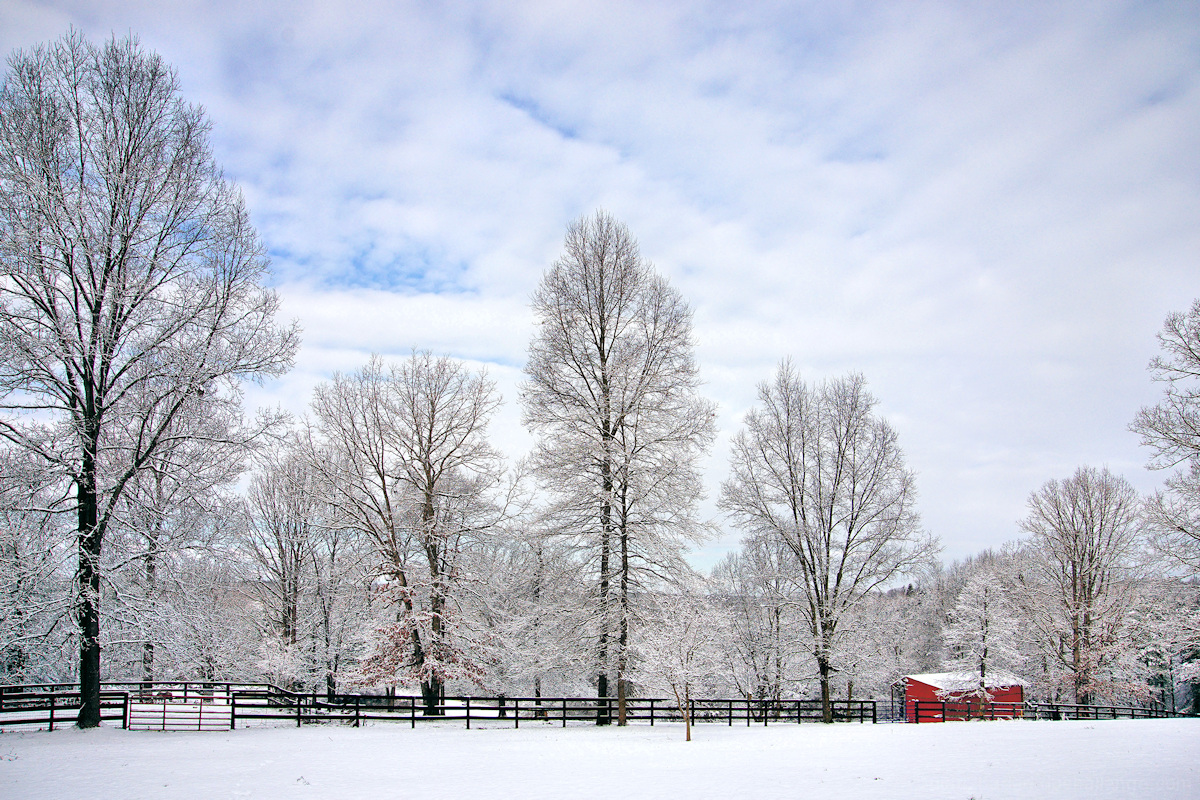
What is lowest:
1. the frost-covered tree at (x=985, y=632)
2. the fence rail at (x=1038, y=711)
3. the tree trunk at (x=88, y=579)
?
the fence rail at (x=1038, y=711)

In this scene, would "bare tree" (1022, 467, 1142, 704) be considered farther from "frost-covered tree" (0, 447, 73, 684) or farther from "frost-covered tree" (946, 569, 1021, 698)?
"frost-covered tree" (0, 447, 73, 684)

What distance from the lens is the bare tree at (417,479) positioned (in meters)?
24.5

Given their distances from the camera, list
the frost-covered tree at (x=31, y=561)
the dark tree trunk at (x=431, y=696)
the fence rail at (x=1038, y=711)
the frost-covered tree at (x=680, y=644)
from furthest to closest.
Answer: the fence rail at (x=1038, y=711) → the dark tree trunk at (x=431, y=696) → the frost-covered tree at (x=680, y=644) → the frost-covered tree at (x=31, y=561)

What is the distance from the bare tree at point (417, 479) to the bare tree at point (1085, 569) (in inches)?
1242

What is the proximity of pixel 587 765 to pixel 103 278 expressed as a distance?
608 inches

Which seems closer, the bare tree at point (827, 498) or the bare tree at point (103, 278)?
the bare tree at point (103, 278)

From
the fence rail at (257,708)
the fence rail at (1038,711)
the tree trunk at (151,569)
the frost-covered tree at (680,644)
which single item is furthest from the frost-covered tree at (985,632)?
the tree trunk at (151,569)

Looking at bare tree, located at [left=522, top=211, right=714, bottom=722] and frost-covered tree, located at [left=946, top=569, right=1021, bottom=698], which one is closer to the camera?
bare tree, located at [left=522, top=211, right=714, bottom=722]

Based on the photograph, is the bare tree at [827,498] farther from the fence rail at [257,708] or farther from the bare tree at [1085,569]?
the bare tree at [1085,569]

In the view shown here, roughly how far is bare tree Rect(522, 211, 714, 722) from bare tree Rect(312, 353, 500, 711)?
17.8ft

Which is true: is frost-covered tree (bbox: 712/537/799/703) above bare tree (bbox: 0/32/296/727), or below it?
below

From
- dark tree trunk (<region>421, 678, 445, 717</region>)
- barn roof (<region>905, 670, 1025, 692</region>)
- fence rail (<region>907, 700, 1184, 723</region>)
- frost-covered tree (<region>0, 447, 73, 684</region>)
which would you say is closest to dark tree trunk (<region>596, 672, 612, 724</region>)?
dark tree trunk (<region>421, 678, 445, 717</region>)

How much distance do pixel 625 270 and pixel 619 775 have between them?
1515 cm

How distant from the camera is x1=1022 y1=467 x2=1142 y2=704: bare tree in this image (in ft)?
114
